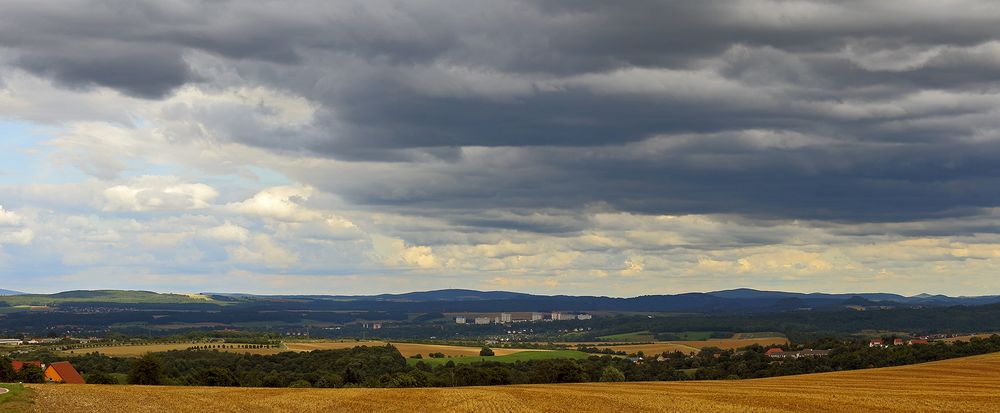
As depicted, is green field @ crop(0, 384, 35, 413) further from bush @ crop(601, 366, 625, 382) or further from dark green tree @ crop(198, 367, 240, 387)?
bush @ crop(601, 366, 625, 382)

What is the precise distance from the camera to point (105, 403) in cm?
6175

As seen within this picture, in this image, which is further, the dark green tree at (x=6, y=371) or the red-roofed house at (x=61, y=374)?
the red-roofed house at (x=61, y=374)

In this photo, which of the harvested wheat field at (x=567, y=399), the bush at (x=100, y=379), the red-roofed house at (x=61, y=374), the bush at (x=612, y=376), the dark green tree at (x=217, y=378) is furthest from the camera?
the bush at (x=612, y=376)

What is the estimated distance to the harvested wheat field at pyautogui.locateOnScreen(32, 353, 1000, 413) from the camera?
200 feet

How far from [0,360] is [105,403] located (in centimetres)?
5932

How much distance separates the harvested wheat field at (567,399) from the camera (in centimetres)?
6091

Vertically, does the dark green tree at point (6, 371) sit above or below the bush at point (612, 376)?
above

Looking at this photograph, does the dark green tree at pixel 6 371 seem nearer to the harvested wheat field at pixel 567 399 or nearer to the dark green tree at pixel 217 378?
the dark green tree at pixel 217 378

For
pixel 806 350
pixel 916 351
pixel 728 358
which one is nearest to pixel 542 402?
pixel 916 351

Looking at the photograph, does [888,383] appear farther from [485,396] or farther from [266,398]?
[266,398]

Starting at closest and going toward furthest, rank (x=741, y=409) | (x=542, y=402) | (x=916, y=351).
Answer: (x=741, y=409)
(x=542, y=402)
(x=916, y=351)

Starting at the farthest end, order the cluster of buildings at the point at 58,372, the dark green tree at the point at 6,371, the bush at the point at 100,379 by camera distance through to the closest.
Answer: the bush at the point at 100,379, the cluster of buildings at the point at 58,372, the dark green tree at the point at 6,371

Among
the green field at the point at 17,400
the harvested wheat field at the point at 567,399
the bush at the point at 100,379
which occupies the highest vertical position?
the green field at the point at 17,400

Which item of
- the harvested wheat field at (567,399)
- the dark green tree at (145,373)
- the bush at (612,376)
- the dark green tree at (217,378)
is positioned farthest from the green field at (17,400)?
the bush at (612,376)
